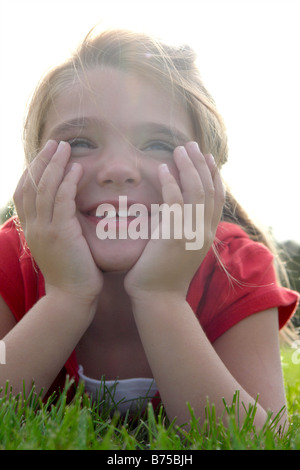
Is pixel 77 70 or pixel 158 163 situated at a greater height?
pixel 77 70

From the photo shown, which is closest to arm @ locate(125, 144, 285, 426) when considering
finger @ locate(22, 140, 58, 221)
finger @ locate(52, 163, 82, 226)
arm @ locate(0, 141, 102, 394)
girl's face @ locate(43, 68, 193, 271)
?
girl's face @ locate(43, 68, 193, 271)

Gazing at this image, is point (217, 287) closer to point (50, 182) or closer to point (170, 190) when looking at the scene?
point (170, 190)

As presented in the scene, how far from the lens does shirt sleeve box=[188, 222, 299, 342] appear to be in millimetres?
2467

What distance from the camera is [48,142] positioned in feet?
7.72

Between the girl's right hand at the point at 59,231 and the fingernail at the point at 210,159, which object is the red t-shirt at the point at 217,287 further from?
the fingernail at the point at 210,159

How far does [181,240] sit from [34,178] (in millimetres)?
717

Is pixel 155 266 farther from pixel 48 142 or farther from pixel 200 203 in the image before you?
pixel 48 142

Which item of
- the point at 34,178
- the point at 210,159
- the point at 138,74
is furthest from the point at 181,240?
the point at 138,74

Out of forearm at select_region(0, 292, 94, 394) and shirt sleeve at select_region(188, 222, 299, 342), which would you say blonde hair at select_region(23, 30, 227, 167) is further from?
forearm at select_region(0, 292, 94, 394)

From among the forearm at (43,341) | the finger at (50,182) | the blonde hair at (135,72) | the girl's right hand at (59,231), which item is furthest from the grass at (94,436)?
the blonde hair at (135,72)

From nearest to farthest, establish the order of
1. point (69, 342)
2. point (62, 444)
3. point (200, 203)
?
point (62, 444) → point (69, 342) → point (200, 203)

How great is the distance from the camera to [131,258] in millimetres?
2244
